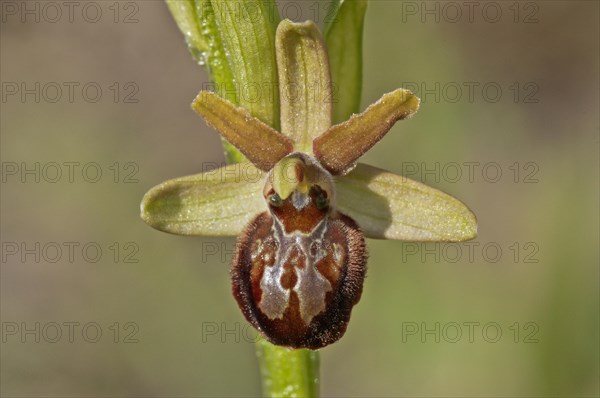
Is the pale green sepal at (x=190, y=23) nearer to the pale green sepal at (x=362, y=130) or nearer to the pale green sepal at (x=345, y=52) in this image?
the pale green sepal at (x=345, y=52)

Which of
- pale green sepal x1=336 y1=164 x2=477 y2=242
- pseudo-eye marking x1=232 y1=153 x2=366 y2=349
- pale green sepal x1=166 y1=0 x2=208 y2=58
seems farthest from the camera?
pale green sepal x1=166 y1=0 x2=208 y2=58

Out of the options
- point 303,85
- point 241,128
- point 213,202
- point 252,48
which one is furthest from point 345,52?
point 213,202

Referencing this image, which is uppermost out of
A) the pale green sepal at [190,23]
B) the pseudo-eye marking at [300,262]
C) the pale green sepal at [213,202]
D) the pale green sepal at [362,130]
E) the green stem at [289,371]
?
the pale green sepal at [190,23]

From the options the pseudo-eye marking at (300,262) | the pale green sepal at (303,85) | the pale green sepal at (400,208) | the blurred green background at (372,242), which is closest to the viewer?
the pseudo-eye marking at (300,262)

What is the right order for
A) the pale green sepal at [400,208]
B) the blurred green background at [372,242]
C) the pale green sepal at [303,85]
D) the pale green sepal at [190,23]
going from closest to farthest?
the pale green sepal at [303,85] < the pale green sepal at [400,208] < the pale green sepal at [190,23] < the blurred green background at [372,242]

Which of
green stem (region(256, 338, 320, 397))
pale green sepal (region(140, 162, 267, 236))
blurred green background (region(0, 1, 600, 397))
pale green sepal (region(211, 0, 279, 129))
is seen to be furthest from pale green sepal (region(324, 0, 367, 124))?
blurred green background (region(0, 1, 600, 397))

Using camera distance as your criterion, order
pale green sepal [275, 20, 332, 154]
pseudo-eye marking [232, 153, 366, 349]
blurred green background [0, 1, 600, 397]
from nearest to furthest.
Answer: pseudo-eye marking [232, 153, 366, 349] → pale green sepal [275, 20, 332, 154] → blurred green background [0, 1, 600, 397]

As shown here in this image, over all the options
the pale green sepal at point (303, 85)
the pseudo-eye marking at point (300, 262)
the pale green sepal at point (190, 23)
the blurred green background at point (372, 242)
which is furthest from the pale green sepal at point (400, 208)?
the blurred green background at point (372, 242)

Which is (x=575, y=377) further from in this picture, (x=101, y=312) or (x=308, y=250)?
(x=101, y=312)

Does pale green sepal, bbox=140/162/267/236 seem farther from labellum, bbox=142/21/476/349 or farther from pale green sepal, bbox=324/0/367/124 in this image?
pale green sepal, bbox=324/0/367/124
